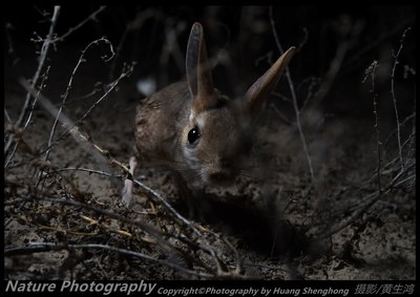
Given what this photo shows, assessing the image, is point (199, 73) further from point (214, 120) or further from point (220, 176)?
point (220, 176)

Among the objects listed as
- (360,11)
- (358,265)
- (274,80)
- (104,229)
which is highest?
(360,11)

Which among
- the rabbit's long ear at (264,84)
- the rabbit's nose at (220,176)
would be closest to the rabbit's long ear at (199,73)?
the rabbit's long ear at (264,84)

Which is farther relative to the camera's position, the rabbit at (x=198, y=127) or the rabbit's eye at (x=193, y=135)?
the rabbit's eye at (x=193, y=135)

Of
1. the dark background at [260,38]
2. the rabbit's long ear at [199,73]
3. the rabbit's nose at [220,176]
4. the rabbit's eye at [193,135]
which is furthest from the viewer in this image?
the dark background at [260,38]

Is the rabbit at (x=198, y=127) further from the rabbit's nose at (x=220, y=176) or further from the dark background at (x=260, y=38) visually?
the dark background at (x=260, y=38)

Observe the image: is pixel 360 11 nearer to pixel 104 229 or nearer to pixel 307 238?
pixel 307 238

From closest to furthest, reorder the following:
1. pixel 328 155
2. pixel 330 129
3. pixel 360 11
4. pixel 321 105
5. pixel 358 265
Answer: pixel 358 265, pixel 328 155, pixel 330 129, pixel 321 105, pixel 360 11

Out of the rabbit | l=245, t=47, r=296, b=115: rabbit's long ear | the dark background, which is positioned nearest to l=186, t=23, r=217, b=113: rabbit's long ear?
the rabbit

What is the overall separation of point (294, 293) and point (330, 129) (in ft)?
8.81

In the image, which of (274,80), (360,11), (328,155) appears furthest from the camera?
(360,11)

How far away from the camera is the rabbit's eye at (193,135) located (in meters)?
3.48

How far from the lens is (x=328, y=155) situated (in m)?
4.55

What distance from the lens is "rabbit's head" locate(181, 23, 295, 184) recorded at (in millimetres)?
3285

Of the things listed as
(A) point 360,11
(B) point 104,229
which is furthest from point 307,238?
(A) point 360,11
